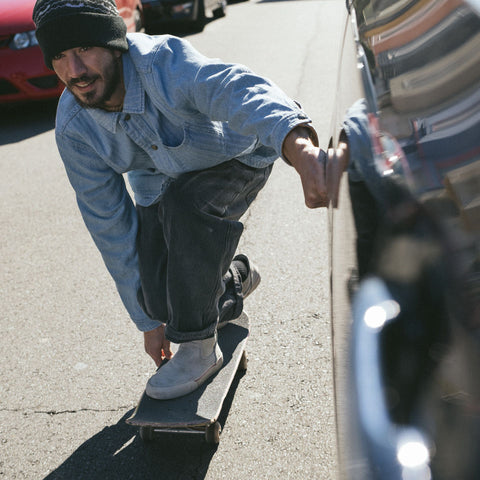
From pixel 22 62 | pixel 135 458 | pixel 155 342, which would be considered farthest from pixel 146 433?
pixel 22 62

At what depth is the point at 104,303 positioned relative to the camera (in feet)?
11.2

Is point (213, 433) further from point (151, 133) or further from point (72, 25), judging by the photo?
point (72, 25)

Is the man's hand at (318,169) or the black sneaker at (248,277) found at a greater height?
the man's hand at (318,169)

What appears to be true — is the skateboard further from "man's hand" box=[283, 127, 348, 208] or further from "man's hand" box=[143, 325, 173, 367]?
"man's hand" box=[283, 127, 348, 208]

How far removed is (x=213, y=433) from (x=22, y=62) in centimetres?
531

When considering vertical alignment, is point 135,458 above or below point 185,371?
below

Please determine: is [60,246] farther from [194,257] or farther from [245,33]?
[245,33]

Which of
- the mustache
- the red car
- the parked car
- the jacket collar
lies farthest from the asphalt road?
the parked car

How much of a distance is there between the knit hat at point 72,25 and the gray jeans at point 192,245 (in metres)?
0.57

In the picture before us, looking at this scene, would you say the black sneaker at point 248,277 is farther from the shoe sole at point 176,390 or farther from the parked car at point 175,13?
the parked car at point 175,13

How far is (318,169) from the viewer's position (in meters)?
1.58

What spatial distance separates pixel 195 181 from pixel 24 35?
198 inches

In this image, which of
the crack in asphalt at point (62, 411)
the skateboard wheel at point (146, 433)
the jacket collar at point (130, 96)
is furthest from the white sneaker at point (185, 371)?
the jacket collar at point (130, 96)

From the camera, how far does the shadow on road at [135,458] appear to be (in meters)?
2.25
